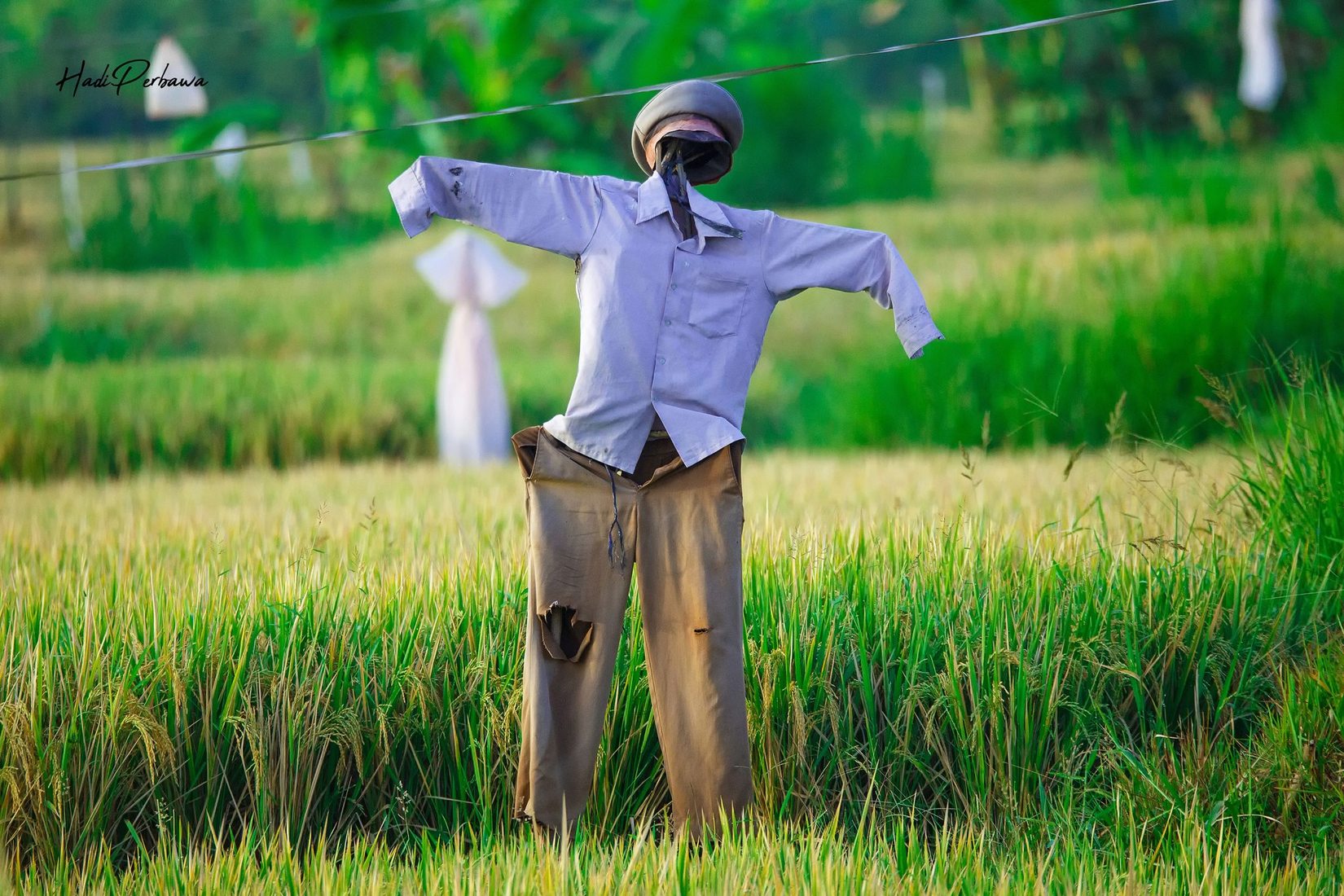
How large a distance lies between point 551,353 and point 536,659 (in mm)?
7413

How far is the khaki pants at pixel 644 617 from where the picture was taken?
2.60 metres

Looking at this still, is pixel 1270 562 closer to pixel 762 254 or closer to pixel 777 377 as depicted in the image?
pixel 762 254

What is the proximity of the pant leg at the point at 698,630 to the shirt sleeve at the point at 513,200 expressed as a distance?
1.74 ft

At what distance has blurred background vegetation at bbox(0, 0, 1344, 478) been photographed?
22.2ft

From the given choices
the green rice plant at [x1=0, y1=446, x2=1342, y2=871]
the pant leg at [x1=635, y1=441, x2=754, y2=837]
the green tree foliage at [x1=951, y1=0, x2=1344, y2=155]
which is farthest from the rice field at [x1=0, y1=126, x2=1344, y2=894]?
the green tree foliage at [x1=951, y1=0, x2=1344, y2=155]

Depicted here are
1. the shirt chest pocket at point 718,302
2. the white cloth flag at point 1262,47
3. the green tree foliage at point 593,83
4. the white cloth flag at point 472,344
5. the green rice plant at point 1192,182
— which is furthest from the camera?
the white cloth flag at point 1262,47

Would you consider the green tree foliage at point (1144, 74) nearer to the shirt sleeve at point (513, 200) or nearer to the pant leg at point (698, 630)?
the shirt sleeve at point (513, 200)

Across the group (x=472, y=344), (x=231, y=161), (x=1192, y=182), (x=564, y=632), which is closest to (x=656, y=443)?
(x=564, y=632)

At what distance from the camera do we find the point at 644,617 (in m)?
2.68

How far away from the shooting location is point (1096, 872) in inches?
98.4

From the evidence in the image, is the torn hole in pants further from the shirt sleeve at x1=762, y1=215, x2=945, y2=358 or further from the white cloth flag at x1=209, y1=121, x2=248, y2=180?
the white cloth flag at x1=209, y1=121, x2=248, y2=180

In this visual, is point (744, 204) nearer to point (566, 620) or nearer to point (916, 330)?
point (916, 330)

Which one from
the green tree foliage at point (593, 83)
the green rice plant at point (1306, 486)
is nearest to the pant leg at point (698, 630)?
the green rice plant at point (1306, 486)

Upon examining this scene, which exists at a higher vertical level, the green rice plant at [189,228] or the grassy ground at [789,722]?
the green rice plant at [189,228]
